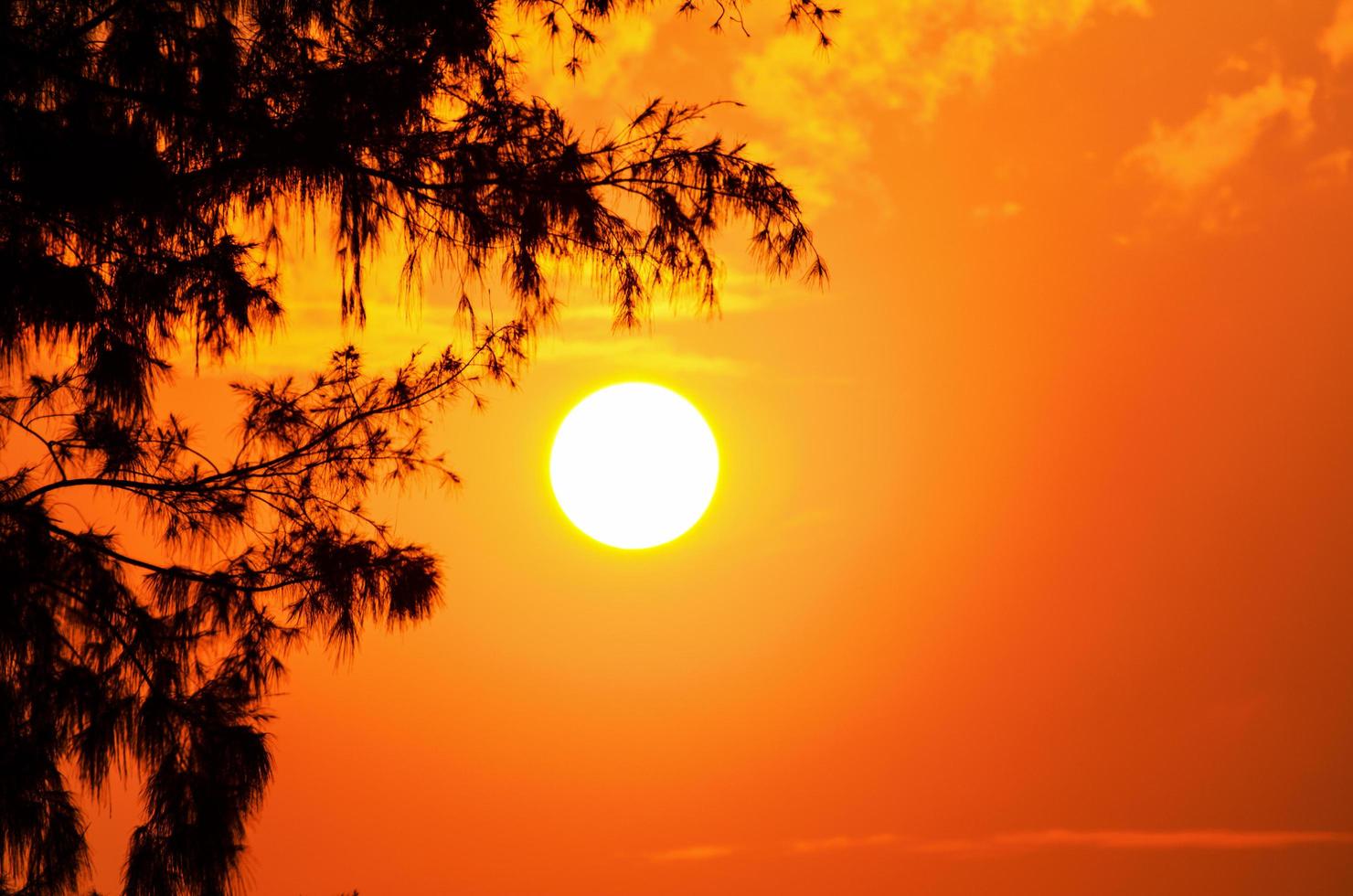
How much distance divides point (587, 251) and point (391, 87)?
73 cm

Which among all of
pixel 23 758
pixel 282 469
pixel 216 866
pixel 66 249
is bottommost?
pixel 216 866

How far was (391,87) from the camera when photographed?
352cm

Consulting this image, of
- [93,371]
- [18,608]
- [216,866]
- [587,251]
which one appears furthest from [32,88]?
[216,866]

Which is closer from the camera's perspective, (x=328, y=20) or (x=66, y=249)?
(x=66, y=249)

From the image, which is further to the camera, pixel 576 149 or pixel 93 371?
pixel 576 149

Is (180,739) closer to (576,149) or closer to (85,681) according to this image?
(85,681)

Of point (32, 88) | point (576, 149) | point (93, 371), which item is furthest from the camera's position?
point (576, 149)

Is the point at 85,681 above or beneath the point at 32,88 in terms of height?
beneath

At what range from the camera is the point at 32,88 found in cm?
312

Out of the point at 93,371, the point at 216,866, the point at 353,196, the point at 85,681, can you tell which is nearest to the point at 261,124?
the point at 353,196

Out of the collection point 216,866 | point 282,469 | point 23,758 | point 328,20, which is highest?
point 328,20

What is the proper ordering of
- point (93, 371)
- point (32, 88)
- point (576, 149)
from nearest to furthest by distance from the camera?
point (32, 88)
point (93, 371)
point (576, 149)

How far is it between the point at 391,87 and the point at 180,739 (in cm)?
185

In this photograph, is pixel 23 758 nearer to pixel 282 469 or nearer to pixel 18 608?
pixel 18 608
